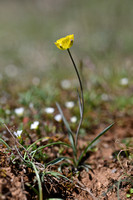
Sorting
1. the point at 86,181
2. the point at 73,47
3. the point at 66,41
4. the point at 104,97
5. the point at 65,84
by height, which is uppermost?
the point at 73,47

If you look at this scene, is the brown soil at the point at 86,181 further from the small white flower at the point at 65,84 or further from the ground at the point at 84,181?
the small white flower at the point at 65,84

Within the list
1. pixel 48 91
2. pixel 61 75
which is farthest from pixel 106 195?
pixel 61 75

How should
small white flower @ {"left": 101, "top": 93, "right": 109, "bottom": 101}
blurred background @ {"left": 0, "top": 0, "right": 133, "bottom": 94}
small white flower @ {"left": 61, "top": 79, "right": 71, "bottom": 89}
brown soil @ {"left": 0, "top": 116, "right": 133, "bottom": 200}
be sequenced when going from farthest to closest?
blurred background @ {"left": 0, "top": 0, "right": 133, "bottom": 94}, small white flower @ {"left": 61, "top": 79, "right": 71, "bottom": 89}, small white flower @ {"left": 101, "top": 93, "right": 109, "bottom": 101}, brown soil @ {"left": 0, "top": 116, "right": 133, "bottom": 200}

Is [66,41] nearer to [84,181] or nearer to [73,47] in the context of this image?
[84,181]

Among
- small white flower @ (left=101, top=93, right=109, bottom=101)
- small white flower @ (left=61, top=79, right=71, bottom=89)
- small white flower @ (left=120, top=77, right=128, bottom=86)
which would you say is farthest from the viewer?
small white flower @ (left=61, top=79, right=71, bottom=89)

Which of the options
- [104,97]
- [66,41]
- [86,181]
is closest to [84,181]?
[86,181]

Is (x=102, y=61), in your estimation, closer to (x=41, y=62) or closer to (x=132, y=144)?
(x=41, y=62)

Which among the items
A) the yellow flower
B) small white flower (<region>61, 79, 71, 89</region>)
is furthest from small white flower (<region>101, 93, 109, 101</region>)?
the yellow flower

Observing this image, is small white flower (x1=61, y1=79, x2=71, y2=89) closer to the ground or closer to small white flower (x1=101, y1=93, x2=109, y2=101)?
small white flower (x1=101, y1=93, x2=109, y2=101)

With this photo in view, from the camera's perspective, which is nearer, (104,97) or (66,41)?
(66,41)

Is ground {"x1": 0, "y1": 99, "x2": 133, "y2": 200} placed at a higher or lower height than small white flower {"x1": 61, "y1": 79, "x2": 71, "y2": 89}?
lower
